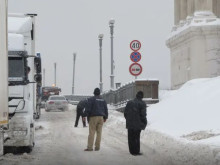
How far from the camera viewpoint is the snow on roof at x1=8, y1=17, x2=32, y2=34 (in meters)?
18.8

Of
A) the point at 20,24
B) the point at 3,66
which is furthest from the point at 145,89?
the point at 3,66

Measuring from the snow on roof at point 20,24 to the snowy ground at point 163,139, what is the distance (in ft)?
11.7

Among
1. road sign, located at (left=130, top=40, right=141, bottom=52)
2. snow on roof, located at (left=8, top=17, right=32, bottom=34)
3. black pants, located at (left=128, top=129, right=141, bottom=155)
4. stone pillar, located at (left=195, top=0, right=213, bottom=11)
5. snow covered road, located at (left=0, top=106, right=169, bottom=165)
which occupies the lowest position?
snow covered road, located at (left=0, top=106, right=169, bottom=165)

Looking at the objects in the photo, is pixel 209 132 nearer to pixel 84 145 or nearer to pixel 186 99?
pixel 84 145

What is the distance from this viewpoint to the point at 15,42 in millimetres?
17828

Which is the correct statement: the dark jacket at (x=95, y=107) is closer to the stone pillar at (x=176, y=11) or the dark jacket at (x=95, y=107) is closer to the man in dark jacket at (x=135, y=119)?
the man in dark jacket at (x=135, y=119)

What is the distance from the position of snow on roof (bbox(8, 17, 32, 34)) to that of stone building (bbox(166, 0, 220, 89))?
72.7ft

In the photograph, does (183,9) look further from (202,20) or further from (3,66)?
(3,66)

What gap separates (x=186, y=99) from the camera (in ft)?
100

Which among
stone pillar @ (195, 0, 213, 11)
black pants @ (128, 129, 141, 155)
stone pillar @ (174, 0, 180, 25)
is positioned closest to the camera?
black pants @ (128, 129, 141, 155)

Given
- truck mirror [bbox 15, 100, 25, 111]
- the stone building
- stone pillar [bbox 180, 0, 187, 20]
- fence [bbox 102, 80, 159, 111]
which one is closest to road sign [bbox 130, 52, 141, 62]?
fence [bbox 102, 80, 159, 111]

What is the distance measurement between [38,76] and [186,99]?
13.7 m

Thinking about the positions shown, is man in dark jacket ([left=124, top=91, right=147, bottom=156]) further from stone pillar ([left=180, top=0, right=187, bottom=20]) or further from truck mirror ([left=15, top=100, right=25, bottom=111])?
stone pillar ([left=180, top=0, right=187, bottom=20])

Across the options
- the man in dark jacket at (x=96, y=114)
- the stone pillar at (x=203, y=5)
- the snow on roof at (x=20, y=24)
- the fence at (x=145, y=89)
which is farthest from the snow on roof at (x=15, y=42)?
the stone pillar at (x=203, y=5)
